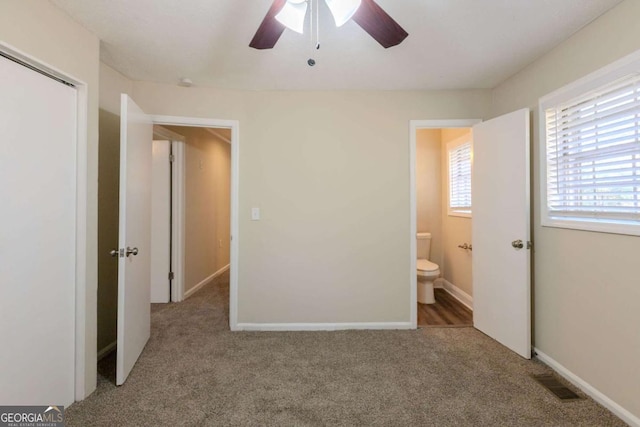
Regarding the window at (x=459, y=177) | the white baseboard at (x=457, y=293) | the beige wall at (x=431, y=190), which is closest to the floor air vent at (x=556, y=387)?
the white baseboard at (x=457, y=293)

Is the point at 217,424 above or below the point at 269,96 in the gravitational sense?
below

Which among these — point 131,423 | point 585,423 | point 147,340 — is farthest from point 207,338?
point 585,423

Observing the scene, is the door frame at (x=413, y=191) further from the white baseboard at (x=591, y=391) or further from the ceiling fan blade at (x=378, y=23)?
the ceiling fan blade at (x=378, y=23)

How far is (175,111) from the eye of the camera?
101 inches

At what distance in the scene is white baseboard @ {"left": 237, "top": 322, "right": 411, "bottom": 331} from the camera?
268 centimetres

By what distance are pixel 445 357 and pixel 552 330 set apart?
0.80 metres

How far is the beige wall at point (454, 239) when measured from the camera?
3363 mm

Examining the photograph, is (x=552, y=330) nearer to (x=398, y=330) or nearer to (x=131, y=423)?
(x=398, y=330)

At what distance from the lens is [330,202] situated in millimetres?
2727

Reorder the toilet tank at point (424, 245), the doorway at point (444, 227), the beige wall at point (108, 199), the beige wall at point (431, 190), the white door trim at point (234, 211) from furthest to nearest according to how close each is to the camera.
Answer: the beige wall at point (431, 190), the toilet tank at point (424, 245), the doorway at point (444, 227), the white door trim at point (234, 211), the beige wall at point (108, 199)

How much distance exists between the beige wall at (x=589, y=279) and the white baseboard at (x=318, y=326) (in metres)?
1.17

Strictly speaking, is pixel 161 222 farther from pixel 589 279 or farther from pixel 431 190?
pixel 589 279

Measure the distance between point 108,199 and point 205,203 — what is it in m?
1.92

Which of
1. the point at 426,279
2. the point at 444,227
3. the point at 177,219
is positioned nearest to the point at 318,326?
the point at 426,279
